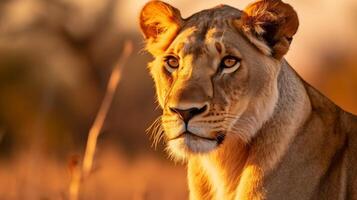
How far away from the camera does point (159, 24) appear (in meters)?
7.07

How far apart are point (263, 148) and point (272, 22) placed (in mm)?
634

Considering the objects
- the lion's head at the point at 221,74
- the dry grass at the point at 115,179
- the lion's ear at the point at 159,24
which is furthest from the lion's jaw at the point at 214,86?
the dry grass at the point at 115,179

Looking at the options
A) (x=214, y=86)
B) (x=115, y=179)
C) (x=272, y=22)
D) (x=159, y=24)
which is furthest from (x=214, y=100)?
(x=115, y=179)

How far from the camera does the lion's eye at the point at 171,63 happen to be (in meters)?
6.67

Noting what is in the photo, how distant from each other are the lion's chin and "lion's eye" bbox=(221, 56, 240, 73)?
Result: 367 millimetres

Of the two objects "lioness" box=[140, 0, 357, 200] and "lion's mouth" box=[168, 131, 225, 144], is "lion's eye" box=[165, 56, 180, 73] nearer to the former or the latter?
"lioness" box=[140, 0, 357, 200]

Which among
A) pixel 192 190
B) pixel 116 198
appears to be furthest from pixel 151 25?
pixel 116 198

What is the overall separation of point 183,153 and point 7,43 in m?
17.5

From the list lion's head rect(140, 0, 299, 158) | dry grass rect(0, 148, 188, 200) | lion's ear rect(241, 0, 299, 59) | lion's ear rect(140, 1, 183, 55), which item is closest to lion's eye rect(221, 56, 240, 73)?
lion's head rect(140, 0, 299, 158)

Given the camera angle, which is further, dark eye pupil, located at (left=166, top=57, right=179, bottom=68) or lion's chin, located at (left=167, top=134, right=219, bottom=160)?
dark eye pupil, located at (left=166, top=57, right=179, bottom=68)

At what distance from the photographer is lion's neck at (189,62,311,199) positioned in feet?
21.6

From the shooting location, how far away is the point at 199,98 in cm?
629

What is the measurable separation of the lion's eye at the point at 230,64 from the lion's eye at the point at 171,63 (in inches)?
10.1

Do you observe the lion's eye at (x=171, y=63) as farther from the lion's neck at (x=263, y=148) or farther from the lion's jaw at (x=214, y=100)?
the lion's neck at (x=263, y=148)
